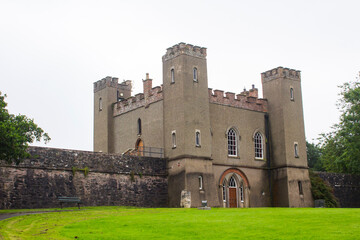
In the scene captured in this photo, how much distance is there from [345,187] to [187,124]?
16.3 metres

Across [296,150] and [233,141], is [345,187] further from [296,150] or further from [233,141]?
[233,141]

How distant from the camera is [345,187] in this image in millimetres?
42781

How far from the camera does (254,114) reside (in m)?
39.2

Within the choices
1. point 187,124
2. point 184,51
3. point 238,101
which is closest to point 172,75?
point 184,51

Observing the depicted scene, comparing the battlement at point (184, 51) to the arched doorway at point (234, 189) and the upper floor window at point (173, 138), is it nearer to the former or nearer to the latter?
the upper floor window at point (173, 138)

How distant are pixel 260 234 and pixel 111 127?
2727cm

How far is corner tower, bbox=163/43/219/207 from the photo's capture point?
33.2m

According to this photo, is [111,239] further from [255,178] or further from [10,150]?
[255,178]

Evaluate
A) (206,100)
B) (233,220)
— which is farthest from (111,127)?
(233,220)

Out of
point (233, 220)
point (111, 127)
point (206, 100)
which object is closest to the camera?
point (233, 220)

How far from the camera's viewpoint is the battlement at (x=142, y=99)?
3672 centimetres

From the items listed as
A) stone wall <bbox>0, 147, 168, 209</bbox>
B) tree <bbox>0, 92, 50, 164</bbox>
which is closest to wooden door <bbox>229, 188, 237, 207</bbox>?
stone wall <bbox>0, 147, 168, 209</bbox>

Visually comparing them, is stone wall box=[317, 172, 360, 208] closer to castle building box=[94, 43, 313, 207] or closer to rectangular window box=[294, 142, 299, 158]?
rectangular window box=[294, 142, 299, 158]

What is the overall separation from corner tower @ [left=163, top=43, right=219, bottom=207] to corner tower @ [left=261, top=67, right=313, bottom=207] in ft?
20.7
